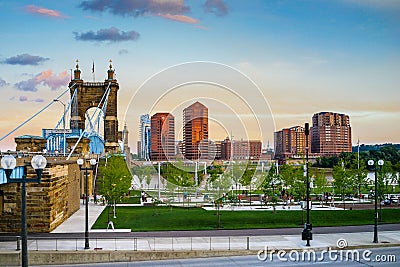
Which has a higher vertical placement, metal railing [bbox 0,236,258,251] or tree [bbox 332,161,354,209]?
tree [bbox 332,161,354,209]

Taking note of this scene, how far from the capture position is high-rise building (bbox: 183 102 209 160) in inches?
1465

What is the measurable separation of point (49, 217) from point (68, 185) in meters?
9.29

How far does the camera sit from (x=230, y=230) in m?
36.3

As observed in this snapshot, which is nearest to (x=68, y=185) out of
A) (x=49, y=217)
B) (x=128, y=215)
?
(x=128, y=215)

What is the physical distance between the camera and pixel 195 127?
3725 cm

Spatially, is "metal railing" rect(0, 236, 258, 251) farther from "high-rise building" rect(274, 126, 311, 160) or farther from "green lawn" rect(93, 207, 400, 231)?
"high-rise building" rect(274, 126, 311, 160)

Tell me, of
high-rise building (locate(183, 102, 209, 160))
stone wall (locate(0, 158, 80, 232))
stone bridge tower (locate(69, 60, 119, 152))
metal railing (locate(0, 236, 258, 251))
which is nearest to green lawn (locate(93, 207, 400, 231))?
stone wall (locate(0, 158, 80, 232))

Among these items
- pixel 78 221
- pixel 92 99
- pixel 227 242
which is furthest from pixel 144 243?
pixel 92 99

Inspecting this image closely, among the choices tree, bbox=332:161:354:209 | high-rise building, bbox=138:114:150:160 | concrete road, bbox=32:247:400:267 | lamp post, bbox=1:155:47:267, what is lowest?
concrete road, bbox=32:247:400:267

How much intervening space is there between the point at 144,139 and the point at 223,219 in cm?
895

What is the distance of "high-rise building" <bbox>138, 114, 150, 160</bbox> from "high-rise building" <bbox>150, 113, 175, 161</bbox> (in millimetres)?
767

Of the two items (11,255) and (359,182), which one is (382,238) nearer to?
(11,255)

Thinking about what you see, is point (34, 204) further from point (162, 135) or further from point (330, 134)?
point (330, 134)

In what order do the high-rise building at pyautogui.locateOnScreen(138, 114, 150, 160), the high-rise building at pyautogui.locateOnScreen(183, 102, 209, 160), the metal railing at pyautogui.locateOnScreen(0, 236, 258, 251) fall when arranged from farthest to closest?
the high-rise building at pyautogui.locateOnScreen(138, 114, 150, 160) → the high-rise building at pyautogui.locateOnScreen(183, 102, 209, 160) → the metal railing at pyautogui.locateOnScreen(0, 236, 258, 251)
